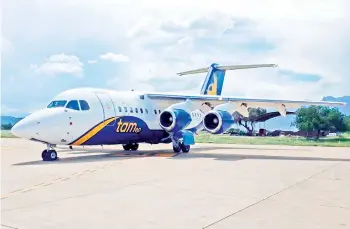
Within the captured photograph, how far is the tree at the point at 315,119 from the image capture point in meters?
50.8

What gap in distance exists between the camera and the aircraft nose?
13.0 m

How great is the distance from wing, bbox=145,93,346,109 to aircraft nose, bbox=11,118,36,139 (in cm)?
707

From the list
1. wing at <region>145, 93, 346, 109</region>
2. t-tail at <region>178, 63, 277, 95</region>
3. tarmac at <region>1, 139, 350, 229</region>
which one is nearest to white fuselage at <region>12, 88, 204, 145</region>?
Answer: wing at <region>145, 93, 346, 109</region>

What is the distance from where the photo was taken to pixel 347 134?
60.1 meters

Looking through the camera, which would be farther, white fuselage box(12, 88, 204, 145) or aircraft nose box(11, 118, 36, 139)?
white fuselage box(12, 88, 204, 145)

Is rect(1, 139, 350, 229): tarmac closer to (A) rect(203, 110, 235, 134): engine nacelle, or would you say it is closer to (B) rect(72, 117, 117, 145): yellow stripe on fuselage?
(B) rect(72, 117, 117, 145): yellow stripe on fuselage

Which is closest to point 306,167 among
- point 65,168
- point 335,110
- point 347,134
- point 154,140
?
point 65,168

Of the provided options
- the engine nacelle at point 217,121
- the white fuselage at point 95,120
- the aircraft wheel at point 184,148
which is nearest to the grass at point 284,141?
the aircraft wheel at point 184,148

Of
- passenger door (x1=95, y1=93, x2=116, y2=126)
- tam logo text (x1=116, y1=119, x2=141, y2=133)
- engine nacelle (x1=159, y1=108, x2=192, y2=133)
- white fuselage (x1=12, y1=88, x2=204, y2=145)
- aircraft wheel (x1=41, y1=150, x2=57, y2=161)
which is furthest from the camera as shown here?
engine nacelle (x1=159, y1=108, x2=192, y2=133)

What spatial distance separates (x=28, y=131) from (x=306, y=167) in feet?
29.9

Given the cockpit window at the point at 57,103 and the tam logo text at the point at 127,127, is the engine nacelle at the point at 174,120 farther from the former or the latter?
the cockpit window at the point at 57,103

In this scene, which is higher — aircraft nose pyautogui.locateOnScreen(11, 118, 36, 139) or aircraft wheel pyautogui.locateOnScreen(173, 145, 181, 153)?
aircraft nose pyautogui.locateOnScreen(11, 118, 36, 139)

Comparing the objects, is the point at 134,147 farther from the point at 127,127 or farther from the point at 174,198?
the point at 174,198

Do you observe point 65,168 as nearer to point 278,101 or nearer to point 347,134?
point 278,101
